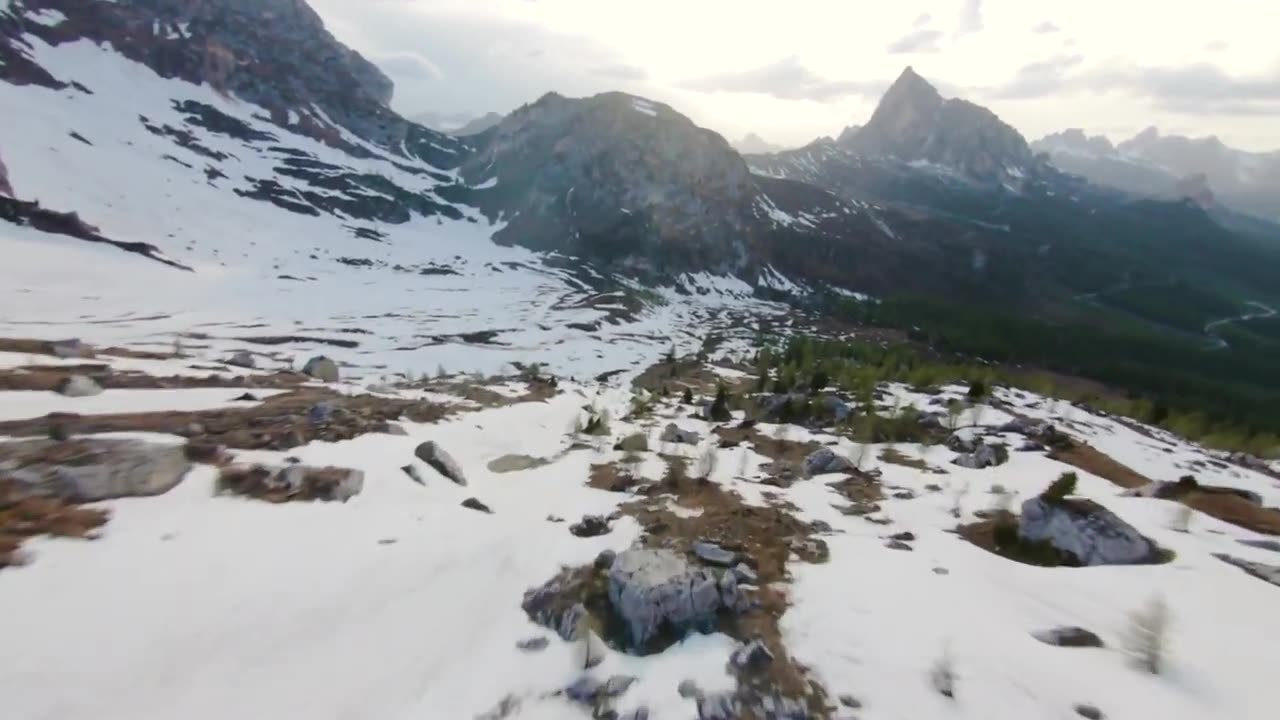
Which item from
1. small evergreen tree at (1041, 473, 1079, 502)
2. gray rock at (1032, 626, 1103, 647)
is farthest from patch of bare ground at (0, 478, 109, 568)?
small evergreen tree at (1041, 473, 1079, 502)

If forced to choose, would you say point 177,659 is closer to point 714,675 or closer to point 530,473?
point 714,675

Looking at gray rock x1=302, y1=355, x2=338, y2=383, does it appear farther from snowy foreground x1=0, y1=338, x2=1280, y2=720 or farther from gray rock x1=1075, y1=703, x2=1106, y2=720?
gray rock x1=1075, y1=703, x2=1106, y2=720

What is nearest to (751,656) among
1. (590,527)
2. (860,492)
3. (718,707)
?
(718,707)

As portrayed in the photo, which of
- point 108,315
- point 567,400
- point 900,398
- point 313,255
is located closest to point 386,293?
point 313,255

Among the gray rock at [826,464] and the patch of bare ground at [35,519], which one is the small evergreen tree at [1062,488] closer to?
the gray rock at [826,464]

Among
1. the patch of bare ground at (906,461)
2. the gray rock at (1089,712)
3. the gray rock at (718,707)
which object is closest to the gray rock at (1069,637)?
the gray rock at (1089,712)

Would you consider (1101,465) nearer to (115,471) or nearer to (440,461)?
(440,461)
